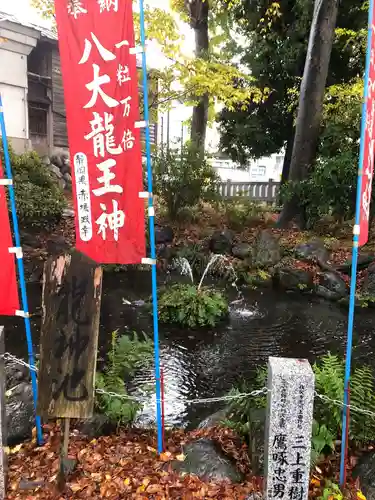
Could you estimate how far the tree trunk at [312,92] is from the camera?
42.2ft

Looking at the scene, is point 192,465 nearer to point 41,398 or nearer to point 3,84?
point 41,398

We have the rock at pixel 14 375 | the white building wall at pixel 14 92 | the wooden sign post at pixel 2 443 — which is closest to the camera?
the wooden sign post at pixel 2 443

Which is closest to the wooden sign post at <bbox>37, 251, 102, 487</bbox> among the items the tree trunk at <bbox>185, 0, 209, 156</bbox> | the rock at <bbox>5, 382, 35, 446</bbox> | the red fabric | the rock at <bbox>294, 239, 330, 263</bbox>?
the red fabric

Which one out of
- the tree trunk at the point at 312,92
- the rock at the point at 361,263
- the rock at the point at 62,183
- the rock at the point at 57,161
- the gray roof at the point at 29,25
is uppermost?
the gray roof at the point at 29,25

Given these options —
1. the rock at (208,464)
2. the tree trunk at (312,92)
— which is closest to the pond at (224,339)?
the rock at (208,464)

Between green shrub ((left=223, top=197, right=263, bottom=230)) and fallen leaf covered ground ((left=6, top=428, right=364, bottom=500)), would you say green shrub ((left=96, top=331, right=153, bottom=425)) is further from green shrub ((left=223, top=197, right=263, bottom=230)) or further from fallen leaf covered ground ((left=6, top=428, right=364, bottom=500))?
green shrub ((left=223, top=197, right=263, bottom=230))

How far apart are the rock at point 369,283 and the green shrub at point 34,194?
9.63 m

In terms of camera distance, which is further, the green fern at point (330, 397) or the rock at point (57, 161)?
the rock at point (57, 161)

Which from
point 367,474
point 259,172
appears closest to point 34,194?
point 367,474

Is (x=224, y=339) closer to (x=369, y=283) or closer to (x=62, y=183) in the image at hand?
(x=369, y=283)

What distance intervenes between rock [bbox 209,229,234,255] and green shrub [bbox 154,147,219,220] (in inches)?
64.7

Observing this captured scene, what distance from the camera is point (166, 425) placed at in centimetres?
498

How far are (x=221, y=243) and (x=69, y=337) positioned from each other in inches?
396

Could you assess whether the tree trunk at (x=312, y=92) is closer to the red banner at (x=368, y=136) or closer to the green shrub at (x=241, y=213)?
the green shrub at (x=241, y=213)
